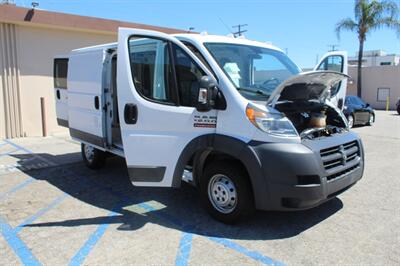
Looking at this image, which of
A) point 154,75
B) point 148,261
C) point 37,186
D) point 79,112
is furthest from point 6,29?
point 148,261

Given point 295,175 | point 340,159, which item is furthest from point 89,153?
point 340,159

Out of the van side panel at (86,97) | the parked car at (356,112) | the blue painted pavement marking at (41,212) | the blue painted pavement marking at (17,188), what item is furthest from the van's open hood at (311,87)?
the parked car at (356,112)

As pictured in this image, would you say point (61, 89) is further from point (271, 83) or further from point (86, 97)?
point (271, 83)

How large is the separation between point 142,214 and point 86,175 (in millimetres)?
2406

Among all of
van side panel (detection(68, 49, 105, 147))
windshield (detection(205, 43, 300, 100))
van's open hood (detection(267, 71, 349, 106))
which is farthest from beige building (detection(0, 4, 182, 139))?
van's open hood (detection(267, 71, 349, 106))

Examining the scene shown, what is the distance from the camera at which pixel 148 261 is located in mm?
3395

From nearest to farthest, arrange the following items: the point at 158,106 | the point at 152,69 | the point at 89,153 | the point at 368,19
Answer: the point at 158,106
the point at 152,69
the point at 89,153
the point at 368,19

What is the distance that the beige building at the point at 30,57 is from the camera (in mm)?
10414

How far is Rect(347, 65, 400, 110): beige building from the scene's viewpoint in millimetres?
27766

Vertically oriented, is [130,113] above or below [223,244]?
above

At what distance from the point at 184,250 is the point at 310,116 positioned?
2.42 metres

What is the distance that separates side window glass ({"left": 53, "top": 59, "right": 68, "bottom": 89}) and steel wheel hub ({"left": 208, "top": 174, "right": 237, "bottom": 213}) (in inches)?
177

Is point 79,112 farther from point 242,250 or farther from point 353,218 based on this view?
point 353,218

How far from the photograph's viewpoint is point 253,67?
4.70m
